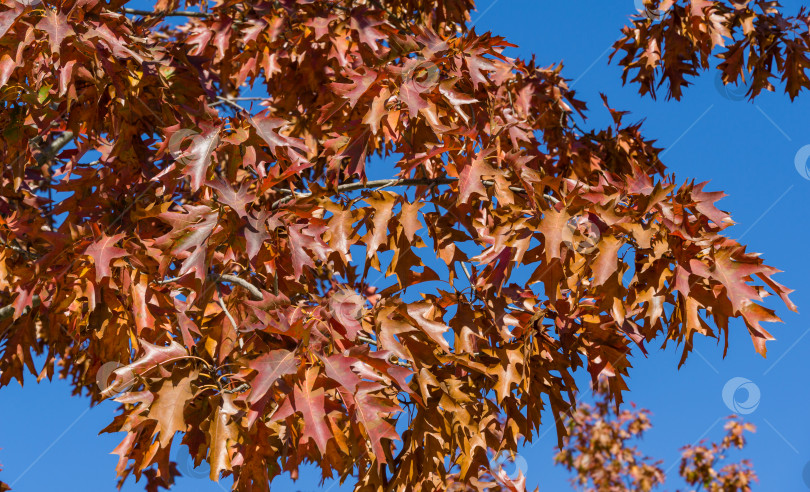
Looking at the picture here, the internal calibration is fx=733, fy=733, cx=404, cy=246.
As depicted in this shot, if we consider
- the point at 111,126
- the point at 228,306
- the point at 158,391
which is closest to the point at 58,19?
the point at 111,126

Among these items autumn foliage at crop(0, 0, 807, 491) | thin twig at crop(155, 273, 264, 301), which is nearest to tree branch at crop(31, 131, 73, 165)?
autumn foliage at crop(0, 0, 807, 491)

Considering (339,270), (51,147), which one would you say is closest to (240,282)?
(339,270)

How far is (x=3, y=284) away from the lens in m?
3.67

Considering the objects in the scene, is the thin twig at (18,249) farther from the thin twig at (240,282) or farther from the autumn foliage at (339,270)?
the thin twig at (240,282)

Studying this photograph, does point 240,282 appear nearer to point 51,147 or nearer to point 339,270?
point 339,270

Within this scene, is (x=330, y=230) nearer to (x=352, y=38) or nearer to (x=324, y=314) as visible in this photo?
(x=324, y=314)

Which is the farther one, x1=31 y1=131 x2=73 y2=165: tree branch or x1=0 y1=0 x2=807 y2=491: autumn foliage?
x1=31 y1=131 x2=73 y2=165: tree branch

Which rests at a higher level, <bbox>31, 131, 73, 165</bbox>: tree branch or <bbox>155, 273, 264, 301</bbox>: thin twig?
<bbox>31, 131, 73, 165</bbox>: tree branch

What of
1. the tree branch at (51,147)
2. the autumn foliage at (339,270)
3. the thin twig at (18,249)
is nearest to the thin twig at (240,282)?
the autumn foliage at (339,270)

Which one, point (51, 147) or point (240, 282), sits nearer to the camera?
point (240, 282)

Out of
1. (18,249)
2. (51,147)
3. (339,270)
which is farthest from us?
(51,147)

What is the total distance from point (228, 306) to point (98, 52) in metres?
1.24

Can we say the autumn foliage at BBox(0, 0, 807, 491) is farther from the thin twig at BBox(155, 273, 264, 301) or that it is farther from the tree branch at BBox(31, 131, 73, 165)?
the tree branch at BBox(31, 131, 73, 165)

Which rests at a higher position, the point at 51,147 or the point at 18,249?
the point at 51,147
